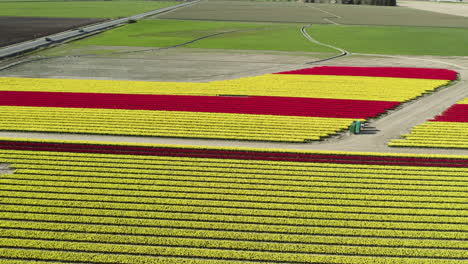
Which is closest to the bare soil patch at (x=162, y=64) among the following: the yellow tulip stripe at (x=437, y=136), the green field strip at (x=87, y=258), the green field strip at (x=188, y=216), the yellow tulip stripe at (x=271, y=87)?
the yellow tulip stripe at (x=271, y=87)

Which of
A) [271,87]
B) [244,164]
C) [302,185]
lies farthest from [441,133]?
[271,87]

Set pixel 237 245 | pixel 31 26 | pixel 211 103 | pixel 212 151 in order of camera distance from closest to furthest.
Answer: pixel 237 245, pixel 212 151, pixel 211 103, pixel 31 26

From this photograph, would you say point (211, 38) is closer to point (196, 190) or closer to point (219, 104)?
point (219, 104)

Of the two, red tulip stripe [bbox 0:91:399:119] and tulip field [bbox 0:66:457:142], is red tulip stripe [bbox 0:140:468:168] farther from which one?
red tulip stripe [bbox 0:91:399:119]

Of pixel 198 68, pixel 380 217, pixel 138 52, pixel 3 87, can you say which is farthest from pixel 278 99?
pixel 138 52

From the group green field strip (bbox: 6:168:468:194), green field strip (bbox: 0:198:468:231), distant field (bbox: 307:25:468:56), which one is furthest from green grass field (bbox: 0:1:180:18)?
green field strip (bbox: 0:198:468:231)

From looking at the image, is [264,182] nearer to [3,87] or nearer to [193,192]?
[193,192]
